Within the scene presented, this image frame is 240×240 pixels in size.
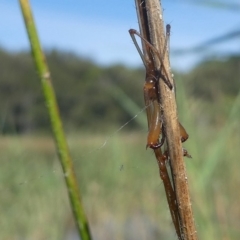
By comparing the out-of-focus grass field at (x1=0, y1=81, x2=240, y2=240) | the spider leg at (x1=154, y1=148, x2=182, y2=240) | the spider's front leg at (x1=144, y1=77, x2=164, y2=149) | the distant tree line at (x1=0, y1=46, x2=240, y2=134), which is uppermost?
the distant tree line at (x1=0, y1=46, x2=240, y2=134)

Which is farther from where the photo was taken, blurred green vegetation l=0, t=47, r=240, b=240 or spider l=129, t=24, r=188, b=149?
blurred green vegetation l=0, t=47, r=240, b=240

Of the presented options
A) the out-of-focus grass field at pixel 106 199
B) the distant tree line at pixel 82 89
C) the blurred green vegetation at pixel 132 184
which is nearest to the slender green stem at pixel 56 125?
the distant tree line at pixel 82 89

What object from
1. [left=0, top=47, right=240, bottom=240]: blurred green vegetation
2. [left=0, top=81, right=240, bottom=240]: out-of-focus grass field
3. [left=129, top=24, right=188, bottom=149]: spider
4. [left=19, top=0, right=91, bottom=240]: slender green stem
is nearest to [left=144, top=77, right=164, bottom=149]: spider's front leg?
[left=129, top=24, right=188, bottom=149]: spider

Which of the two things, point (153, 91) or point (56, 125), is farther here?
point (56, 125)

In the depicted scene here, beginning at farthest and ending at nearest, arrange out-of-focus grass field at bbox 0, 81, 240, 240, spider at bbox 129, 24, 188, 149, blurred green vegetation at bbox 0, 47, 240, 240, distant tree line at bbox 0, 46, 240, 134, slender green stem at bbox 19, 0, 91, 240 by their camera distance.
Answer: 1. out-of-focus grass field at bbox 0, 81, 240, 240
2. distant tree line at bbox 0, 46, 240, 134
3. blurred green vegetation at bbox 0, 47, 240, 240
4. slender green stem at bbox 19, 0, 91, 240
5. spider at bbox 129, 24, 188, 149

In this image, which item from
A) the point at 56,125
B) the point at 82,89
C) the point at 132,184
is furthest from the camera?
the point at 82,89

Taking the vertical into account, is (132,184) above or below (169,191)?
below

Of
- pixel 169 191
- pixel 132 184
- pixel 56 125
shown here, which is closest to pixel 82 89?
pixel 132 184

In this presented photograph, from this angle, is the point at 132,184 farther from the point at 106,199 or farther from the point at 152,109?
the point at 152,109

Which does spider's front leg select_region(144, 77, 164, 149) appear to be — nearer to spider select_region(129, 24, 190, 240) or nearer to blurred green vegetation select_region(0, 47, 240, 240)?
spider select_region(129, 24, 190, 240)
